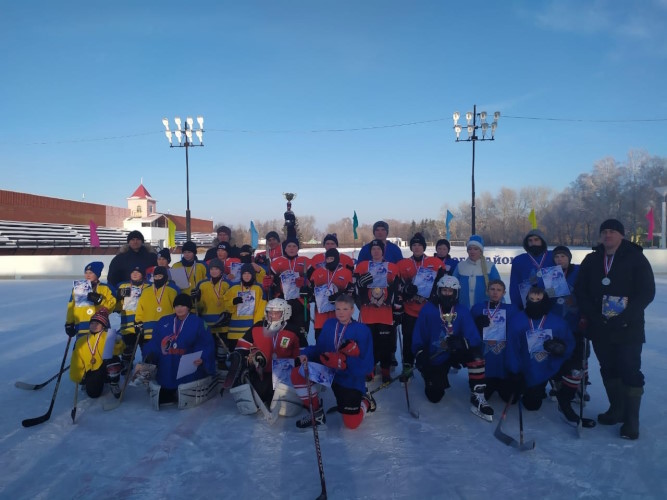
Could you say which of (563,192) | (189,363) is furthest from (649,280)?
(563,192)

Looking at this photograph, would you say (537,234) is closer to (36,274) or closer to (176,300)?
(176,300)

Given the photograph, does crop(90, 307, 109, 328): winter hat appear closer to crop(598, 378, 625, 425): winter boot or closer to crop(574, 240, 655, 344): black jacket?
crop(574, 240, 655, 344): black jacket

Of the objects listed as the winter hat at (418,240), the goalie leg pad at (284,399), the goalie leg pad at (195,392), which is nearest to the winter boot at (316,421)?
the goalie leg pad at (284,399)

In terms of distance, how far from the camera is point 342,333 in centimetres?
417

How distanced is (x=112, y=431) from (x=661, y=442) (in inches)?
184

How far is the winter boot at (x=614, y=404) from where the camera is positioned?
385cm

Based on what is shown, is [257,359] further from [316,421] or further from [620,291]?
[620,291]

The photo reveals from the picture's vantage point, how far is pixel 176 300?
4.64m

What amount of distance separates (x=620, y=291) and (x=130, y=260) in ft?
18.0

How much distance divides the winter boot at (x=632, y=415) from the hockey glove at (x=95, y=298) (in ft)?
17.6

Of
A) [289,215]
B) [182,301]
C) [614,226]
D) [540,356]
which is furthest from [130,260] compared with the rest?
[289,215]

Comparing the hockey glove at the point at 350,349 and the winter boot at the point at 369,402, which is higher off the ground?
the hockey glove at the point at 350,349

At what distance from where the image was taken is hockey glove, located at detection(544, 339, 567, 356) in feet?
12.8

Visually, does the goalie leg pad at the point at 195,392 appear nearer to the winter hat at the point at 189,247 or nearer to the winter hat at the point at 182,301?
the winter hat at the point at 182,301
